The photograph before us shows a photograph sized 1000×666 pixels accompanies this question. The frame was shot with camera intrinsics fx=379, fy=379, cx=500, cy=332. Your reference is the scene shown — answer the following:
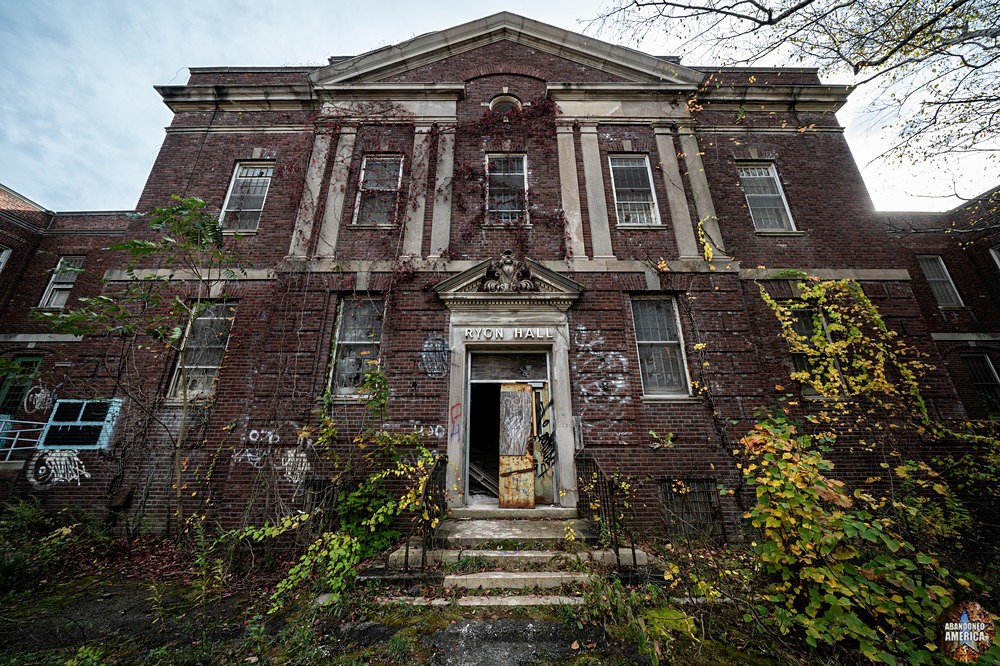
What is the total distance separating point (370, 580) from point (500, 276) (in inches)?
219

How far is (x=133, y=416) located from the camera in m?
7.67

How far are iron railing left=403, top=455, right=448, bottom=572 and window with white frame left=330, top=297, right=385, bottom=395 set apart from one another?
95.1 inches

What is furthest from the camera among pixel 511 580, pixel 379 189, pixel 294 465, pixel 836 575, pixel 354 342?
pixel 379 189

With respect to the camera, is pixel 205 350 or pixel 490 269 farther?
pixel 205 350

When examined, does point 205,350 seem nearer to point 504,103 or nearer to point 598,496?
point 598,496

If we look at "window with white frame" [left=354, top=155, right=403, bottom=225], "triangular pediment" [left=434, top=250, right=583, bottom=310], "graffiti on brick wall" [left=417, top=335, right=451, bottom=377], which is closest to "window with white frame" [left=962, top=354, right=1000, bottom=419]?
"triangular pediment" [left=434, top=250, right=583, bottom=310]

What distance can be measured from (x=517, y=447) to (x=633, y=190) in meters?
6.59

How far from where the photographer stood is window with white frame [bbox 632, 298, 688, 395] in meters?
7.69

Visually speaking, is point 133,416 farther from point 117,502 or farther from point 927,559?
point 927,559

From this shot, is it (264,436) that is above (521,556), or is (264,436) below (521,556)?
above

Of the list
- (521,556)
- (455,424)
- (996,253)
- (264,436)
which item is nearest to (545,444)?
(455,424)

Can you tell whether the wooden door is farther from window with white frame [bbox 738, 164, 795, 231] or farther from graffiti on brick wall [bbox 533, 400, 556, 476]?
window with white frame [bbox 738, 164, 795, 231]

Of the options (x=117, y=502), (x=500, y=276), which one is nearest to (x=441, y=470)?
(x=500, y=276)

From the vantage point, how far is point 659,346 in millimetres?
7945
